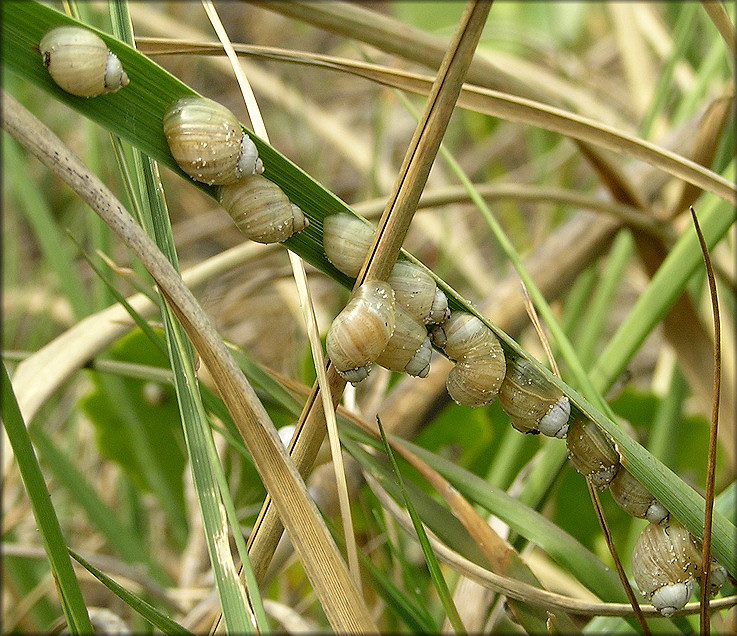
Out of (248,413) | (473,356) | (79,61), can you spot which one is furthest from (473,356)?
(79,61)

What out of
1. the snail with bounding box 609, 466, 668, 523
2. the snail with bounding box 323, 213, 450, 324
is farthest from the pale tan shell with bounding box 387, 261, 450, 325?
the snail with bounding box 609, 466, 668, 523

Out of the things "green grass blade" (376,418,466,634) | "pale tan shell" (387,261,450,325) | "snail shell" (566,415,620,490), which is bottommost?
"green grass blade" (376,418,466,634)

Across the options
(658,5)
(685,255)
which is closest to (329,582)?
(685,255)

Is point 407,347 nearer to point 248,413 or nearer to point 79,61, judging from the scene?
point 248,413

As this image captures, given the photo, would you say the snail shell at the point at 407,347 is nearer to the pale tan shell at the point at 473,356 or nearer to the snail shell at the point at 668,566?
the pale tan shell at the point at 473,356

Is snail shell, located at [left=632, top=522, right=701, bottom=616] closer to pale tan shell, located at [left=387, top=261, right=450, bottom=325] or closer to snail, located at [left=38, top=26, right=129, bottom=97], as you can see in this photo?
pale tan shell, located at [left=387, top=261, right=450, bottom=325]
